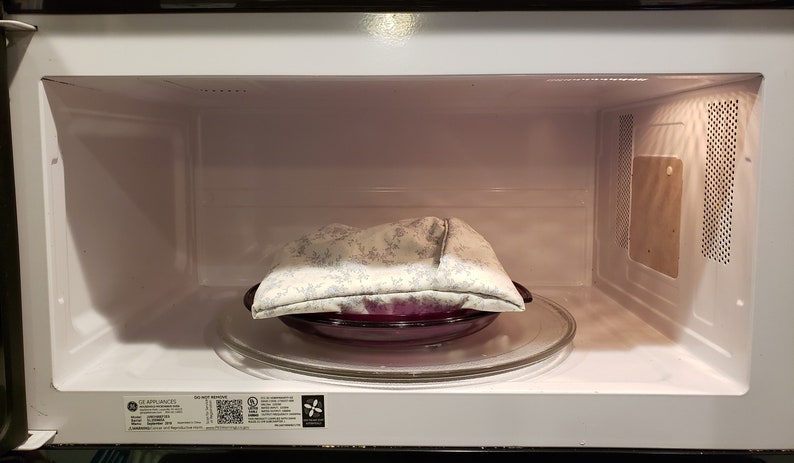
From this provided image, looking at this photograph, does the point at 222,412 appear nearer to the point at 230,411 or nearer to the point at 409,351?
the point at 230,411

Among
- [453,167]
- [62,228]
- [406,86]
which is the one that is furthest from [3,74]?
[453,167]

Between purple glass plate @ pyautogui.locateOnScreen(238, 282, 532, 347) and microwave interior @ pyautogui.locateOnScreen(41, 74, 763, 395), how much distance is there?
0.26 feet

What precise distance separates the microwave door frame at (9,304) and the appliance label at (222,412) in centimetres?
11

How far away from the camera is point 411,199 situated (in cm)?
122

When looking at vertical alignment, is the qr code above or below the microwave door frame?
below

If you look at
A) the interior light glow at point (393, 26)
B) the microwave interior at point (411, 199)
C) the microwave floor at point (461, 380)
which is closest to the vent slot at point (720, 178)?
the microwave interior at point (411, 199)

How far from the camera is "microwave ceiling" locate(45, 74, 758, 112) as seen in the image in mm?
688

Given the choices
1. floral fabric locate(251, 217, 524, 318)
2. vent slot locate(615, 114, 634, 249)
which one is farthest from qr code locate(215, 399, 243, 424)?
vent slot locate(615, 114, 634, 249)

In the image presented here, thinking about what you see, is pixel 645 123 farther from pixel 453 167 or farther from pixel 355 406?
pixel 355 406

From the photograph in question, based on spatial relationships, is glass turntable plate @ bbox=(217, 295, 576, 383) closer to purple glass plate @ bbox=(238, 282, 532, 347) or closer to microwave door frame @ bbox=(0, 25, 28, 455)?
purple glass plate @ bbox=(238, 282, 532, 347)

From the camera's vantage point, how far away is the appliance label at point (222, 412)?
2.27 ft

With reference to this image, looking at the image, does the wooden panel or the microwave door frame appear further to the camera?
the wooden panel

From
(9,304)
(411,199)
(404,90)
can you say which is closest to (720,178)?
(404,90)

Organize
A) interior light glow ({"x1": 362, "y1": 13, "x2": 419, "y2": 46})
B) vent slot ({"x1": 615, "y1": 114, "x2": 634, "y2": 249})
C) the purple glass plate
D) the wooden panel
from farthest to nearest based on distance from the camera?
vent slot ({"x1": 615, "y1": 114, "x2": 634, "y2": 249}), the wooden panel, the purple glass plate, interior light glow ({"x1": 362, "y1": 13, "x2": 419, "y2": 46})
